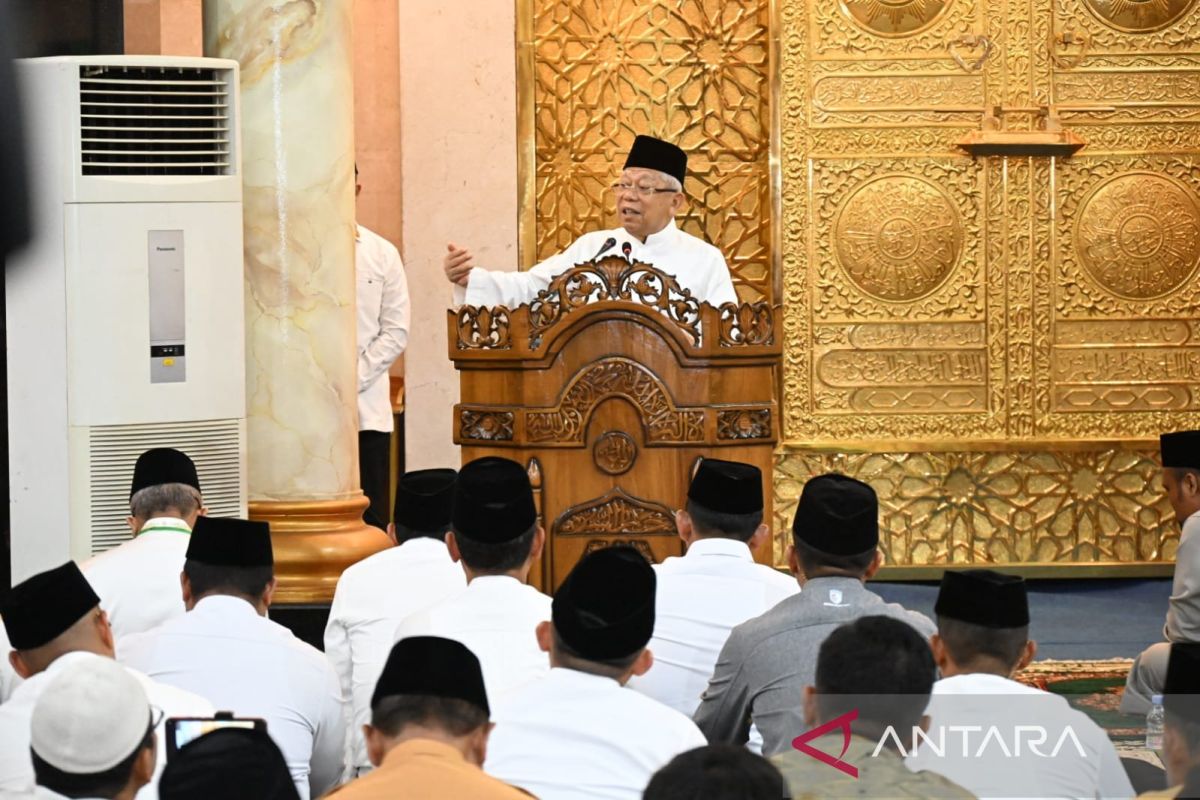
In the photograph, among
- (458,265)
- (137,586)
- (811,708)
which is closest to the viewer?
(811,708)

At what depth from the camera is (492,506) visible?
9.94ft

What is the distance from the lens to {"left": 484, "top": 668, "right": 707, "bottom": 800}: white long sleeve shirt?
7.16 ft

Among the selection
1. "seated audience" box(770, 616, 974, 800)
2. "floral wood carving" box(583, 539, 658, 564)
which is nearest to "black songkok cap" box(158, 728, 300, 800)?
"seated audience" box(770, 616, 974, 800)

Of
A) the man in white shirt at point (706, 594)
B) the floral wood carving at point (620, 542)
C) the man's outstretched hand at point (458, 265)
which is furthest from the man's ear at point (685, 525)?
the man's outstretched hand at point (458, 265)

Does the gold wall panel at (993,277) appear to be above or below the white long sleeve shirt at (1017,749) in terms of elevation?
above

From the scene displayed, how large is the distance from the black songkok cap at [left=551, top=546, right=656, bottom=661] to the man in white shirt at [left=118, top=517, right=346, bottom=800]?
2.31 ft

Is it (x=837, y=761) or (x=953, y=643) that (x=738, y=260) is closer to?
(x=953, y=643)

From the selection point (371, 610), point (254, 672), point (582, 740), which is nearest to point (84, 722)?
point (582, 740)

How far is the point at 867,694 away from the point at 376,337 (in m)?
4.31

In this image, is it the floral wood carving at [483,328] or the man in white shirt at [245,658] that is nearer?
the man in white shirt at [245,658]

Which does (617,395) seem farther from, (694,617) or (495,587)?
(495,587)

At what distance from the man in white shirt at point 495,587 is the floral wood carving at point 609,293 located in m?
1.25

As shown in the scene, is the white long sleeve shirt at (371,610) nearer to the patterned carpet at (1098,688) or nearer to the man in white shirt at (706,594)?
the man in white shirt at (706,594)

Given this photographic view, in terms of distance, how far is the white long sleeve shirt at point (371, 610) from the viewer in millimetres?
3361
